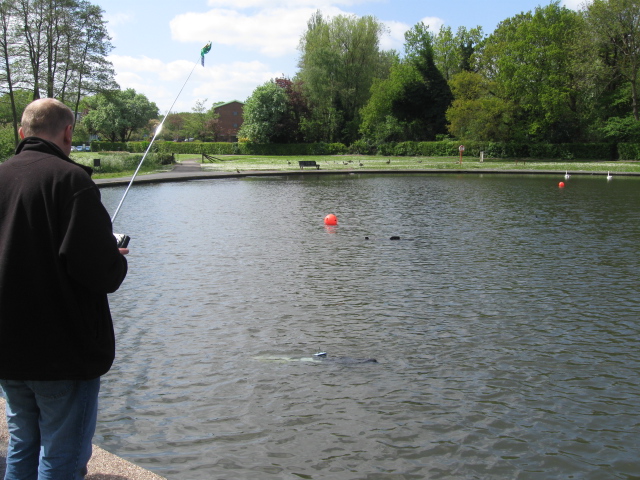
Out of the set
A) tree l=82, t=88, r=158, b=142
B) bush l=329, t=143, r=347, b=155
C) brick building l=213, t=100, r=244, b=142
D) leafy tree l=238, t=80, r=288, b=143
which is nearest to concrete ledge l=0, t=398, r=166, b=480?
bush l=329, t=143, r=347, b=155

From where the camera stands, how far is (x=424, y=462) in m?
4.96

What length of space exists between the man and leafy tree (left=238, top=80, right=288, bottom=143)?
73.7 m

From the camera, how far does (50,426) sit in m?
2.90

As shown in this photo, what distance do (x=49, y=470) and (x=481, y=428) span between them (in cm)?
392

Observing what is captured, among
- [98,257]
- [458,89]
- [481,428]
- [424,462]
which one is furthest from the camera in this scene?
[458,89]

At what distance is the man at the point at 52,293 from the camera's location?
2762 millimetres

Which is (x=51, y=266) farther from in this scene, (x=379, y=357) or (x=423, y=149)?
(x=423, y=149)

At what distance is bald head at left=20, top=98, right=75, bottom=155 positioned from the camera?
2926 millimetres

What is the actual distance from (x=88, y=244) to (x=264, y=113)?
73974 millimetres

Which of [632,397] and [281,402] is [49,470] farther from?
[632,397]

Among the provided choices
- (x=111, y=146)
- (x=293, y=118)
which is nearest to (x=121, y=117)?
(x=111, y=146)

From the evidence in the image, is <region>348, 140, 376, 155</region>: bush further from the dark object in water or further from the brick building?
the brick building

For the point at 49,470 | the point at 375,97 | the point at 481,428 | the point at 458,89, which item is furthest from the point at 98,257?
the point at 375,97

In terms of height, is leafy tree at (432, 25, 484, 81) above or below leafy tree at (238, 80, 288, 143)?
above
